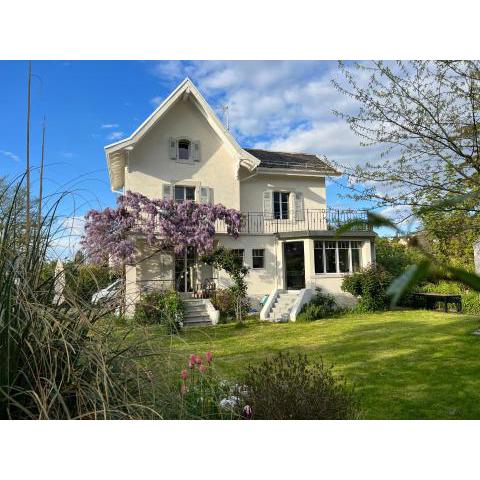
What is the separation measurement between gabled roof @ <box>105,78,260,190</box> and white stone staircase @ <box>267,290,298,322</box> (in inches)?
150

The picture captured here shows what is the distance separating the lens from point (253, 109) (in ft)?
25.1

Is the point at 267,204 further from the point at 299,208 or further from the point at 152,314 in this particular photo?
the point at 152,314

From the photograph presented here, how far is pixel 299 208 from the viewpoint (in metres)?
13.9

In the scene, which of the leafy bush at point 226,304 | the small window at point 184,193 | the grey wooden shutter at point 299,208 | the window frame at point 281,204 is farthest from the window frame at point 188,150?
the leafy bush at point 226,304

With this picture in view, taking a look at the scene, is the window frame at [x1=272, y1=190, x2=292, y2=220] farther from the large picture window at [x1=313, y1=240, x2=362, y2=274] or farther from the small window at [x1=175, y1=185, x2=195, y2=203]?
the small window at [x1=175, y1=185, x2=195, y2=203]

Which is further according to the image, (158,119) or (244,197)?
(244,197)

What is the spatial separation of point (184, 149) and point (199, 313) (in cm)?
488

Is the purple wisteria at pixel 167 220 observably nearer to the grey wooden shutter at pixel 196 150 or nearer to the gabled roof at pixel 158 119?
the gabled roof at pixel 158 119

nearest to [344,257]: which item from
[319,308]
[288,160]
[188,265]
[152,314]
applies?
[319,308]

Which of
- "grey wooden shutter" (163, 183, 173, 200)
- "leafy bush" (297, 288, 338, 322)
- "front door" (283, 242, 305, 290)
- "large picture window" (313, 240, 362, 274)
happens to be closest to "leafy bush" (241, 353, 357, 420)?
"leafy bush" (297, 288, 338, 322)
